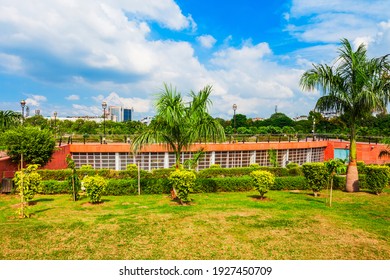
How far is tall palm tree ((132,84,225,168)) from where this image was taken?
11914mm

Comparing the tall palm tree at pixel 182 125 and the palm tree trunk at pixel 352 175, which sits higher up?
the tall palm tree at pixel 182 125

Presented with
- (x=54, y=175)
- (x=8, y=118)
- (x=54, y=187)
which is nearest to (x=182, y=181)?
(x=54, y=187)

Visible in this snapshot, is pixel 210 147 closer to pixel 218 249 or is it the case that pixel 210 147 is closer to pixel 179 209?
pixel 179 209

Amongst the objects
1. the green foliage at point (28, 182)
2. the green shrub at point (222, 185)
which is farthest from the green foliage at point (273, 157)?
the green foliage at point (28, 182)

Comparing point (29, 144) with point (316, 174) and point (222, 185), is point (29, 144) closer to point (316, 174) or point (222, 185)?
point (222, 185)

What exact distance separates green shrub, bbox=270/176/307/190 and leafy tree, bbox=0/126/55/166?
13974 mm

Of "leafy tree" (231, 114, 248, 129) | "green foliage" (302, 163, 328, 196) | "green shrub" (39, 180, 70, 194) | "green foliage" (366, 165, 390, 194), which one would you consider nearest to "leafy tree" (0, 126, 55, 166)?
"green shrub" (39, 180, 70, 194)

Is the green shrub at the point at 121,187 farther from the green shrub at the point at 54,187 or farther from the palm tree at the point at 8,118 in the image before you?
the palm tree at the point at 8,118

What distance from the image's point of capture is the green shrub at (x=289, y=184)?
16.6 meters

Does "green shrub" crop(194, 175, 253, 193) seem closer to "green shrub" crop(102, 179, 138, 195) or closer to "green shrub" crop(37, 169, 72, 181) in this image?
"green shrub" crop(102, 179, 138, 195)

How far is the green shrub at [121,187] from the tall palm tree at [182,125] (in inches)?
142

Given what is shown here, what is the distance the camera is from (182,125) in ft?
39.8

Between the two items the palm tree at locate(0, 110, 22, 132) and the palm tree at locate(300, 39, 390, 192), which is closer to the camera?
the palm tree at locate(300, 39, 390, 192)
